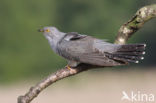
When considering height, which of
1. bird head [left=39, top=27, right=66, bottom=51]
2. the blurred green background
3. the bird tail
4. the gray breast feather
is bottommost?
the bird tail

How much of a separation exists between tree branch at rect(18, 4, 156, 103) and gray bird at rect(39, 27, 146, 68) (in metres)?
0.25

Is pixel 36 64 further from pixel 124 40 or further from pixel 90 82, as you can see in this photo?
pixel 124 40

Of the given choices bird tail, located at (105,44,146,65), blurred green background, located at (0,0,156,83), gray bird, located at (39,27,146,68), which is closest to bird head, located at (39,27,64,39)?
gray bird, located at (39,27,146,68)

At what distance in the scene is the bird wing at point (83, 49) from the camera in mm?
6977

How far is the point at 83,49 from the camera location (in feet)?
24.3

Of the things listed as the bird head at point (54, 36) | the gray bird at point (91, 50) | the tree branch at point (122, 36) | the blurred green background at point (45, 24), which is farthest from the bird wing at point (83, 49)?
the blurred green background at point (45, 24)

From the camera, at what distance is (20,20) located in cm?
2470

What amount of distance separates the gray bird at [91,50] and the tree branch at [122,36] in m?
0.25

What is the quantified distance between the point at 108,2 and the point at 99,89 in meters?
9.04

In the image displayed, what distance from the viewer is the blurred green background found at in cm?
2484

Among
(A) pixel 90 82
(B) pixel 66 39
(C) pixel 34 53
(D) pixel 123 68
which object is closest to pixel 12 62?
(C) pixel 34 53

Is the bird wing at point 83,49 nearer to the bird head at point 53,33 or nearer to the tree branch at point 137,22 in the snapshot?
the bird head at point 53,33

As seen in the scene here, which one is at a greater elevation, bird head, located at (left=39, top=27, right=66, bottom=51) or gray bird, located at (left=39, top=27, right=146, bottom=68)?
bird head, located at (left=39, top=27, right=66, bottom=51)

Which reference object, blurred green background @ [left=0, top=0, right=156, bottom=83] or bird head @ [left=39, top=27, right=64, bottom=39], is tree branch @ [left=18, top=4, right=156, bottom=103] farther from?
blurred green background @ [left=0, top=0, right=156, bottom=83]
